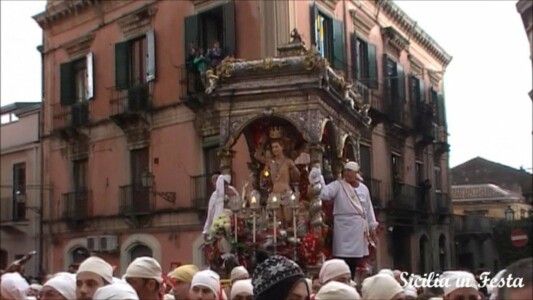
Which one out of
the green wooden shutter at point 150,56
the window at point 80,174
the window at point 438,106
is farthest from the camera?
the window at point 438,106

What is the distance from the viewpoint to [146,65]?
883 inches

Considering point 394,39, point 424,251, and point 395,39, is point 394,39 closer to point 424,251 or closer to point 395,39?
point 395,39

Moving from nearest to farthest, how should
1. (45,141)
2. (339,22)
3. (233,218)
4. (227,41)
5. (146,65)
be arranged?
(233,218), (227,41), (339,22), (146,65), (45,141)

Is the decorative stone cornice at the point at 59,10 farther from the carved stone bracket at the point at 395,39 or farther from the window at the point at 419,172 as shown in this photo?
the window at the point at 419,172

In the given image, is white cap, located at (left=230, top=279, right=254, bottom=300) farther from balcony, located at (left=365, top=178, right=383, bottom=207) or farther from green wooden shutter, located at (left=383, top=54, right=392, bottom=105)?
green wooden shutter, located at (left=383, top=54, right=392, bottom=105)

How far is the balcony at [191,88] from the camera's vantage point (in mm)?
20188

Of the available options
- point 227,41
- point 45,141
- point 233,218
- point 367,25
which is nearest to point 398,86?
point 367,25

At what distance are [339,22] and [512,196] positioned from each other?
234 inches

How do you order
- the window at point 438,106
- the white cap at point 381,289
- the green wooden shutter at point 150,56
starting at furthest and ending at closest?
the window at point 438,106, the green wooden shutter at point 150,56, the white cap at point 381,289

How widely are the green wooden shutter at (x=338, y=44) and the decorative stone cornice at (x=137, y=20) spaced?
485 centimetres

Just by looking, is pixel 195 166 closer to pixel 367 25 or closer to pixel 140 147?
pixel 140 147

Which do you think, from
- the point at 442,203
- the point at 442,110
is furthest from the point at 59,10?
the point at 442,203

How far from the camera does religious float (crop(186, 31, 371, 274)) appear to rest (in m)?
9.02

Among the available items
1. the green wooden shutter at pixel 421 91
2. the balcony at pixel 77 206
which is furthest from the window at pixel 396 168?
the balcony at pixel 77 206
